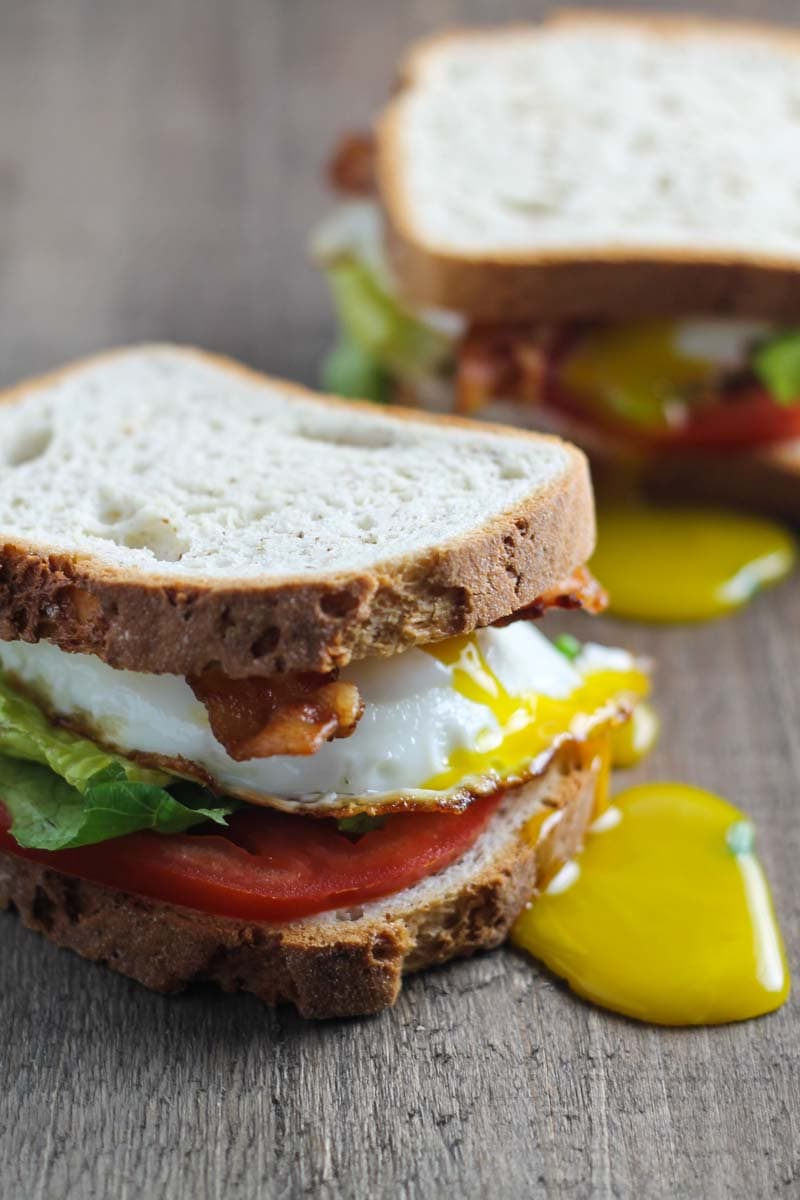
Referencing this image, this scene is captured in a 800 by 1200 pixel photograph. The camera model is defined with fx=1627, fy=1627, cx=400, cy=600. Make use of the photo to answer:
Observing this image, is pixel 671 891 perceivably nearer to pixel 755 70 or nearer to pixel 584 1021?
pixel 584 1021

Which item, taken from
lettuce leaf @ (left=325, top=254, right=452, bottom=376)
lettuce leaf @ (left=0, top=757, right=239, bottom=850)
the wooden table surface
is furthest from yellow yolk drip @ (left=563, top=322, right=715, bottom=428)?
lettuce leaf @ (left=0, top=757, right=239, bottom=850)

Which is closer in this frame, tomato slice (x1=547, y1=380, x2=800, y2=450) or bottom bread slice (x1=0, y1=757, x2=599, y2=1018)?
bottom bread slice (x1=0, y1=757, x2=599, y2=1018)

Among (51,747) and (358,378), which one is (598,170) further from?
(51,747)

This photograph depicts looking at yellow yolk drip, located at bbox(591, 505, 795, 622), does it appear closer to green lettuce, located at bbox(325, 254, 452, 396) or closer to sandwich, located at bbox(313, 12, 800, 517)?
sandwich, located at bbox(313, 12, 800, 517)

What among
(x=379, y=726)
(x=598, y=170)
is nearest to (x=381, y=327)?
(x=598, y=170)

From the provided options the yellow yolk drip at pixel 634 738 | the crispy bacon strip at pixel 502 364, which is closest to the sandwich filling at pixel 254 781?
the yellow yolk drip at pixel 634 738
